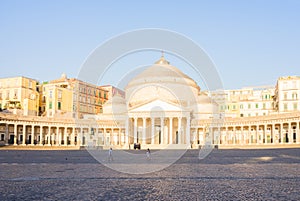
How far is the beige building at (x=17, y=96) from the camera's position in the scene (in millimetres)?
71500

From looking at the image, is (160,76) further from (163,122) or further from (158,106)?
(163,122)

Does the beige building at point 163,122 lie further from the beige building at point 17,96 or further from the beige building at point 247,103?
the beige building at point 17,96

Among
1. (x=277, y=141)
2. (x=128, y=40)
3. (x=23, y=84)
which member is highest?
(x=23, y=84)

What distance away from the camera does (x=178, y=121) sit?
72500 mm

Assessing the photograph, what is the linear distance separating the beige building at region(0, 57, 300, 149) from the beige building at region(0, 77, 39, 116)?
441cm

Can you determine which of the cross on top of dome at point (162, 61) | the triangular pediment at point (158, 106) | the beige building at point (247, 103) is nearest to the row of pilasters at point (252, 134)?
the triangular pediment at point (158, 106)

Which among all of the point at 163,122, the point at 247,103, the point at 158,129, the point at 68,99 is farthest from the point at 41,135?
the point at 247,103

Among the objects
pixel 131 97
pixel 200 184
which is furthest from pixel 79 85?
pixel 200 184

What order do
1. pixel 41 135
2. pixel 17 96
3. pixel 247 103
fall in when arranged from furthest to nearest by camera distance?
pixel 247 103 → pixel 17 96 → pixel 41 135

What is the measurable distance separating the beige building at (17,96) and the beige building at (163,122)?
441 cm

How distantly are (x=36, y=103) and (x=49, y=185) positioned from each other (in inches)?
2673

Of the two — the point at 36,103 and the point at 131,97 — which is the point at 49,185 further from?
the point at 131,97

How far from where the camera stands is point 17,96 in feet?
235

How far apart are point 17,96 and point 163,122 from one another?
28378mm
